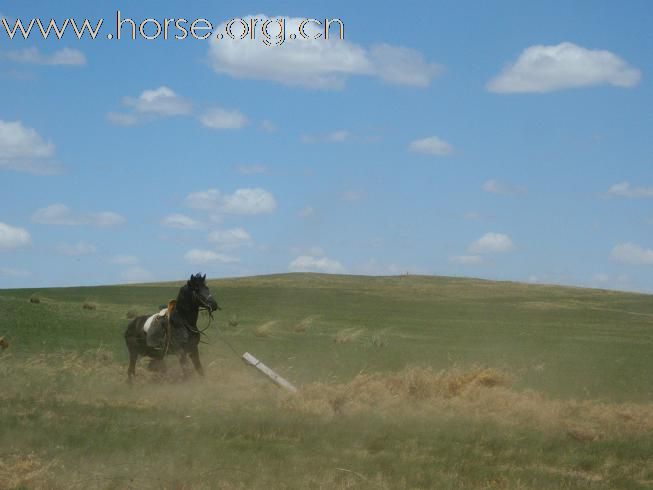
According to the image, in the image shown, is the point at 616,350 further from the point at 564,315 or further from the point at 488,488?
the point at 564,315

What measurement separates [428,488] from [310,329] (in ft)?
85.2

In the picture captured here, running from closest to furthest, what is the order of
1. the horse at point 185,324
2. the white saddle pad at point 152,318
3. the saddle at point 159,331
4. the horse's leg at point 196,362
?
the horse at point 185,324, the horse's leg at point 196,362, the saddle at point 159,331, the white saddle pad at point 152,318

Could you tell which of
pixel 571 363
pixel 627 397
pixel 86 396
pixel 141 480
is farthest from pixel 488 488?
pixel 571 363

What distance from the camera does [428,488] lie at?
1016 centimetres

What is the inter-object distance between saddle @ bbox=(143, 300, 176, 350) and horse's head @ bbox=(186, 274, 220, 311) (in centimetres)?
64

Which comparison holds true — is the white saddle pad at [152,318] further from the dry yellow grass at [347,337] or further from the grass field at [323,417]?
the dry yellow grass at [347,337]

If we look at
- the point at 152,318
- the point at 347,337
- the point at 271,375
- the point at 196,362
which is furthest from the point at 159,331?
the point at 347,337

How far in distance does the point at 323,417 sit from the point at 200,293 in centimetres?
463

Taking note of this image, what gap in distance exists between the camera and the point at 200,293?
17.8 m

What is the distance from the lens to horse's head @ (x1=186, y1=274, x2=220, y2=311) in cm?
1769

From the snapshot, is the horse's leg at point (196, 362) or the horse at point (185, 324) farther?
the horse's leg at point (196, 362)

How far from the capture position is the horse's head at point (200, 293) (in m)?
17.7

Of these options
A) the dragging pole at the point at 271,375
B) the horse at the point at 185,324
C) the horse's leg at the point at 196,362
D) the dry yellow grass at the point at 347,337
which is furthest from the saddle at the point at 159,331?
the dry yellow grass at the point at 347,337

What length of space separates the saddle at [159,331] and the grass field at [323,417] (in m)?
0.66
